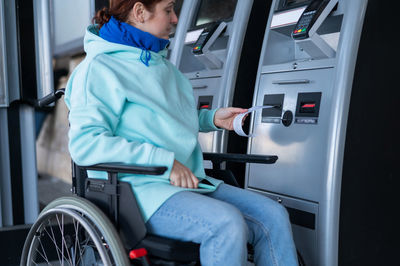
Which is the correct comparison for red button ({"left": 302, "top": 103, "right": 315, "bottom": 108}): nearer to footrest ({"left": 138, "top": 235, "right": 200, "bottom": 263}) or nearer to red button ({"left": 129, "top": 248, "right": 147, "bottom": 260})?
footrest ({"left": 138, "top": 235, "right": 200, "bottom": 263})

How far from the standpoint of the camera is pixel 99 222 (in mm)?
1243

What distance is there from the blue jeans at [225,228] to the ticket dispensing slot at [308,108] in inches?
19.2

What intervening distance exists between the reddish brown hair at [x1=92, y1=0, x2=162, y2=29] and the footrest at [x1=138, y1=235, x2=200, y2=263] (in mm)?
770

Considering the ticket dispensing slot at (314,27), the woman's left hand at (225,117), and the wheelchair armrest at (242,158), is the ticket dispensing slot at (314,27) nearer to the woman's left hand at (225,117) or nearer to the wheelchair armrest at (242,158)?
the woman's left hand at (225,117)

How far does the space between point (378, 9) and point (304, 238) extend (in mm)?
1009

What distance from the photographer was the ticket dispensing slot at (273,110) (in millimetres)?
1943

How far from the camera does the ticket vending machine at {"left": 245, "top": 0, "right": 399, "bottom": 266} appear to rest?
1.65 meters

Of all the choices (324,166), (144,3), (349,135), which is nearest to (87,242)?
(144,3)

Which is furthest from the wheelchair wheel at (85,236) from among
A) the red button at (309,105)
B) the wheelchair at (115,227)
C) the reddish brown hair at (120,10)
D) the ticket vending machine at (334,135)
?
the red button at (309,105)

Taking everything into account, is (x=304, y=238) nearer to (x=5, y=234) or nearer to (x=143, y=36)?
(x=143, y=36)

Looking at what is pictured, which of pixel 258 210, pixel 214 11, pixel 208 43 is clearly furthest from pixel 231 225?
pixel 214 11

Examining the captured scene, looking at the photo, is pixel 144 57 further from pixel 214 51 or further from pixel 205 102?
pixel 214 51

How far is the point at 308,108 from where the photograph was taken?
1.81 meters

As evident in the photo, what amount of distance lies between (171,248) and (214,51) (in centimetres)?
158
